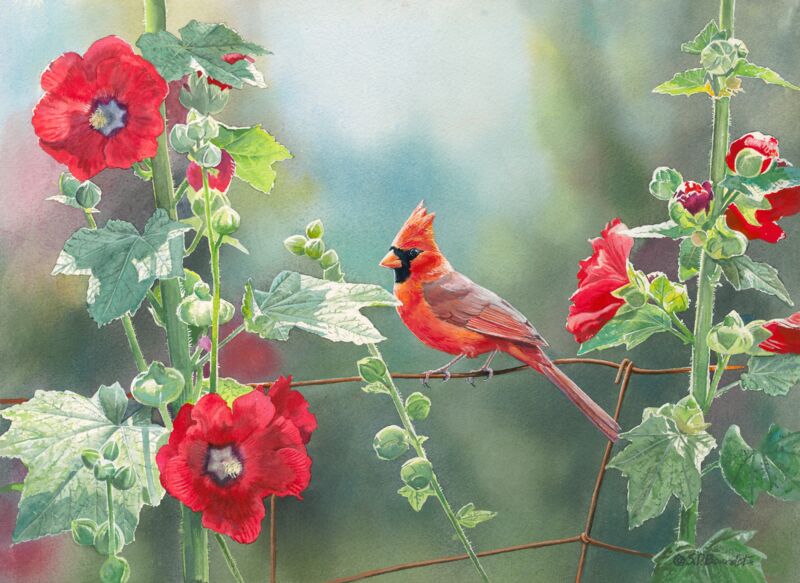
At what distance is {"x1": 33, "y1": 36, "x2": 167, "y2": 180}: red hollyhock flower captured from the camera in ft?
2.69

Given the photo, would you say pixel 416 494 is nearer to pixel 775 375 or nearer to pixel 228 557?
pixel 228 557

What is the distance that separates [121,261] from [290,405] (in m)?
0.20

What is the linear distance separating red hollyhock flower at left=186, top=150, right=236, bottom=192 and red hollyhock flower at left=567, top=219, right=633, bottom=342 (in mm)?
388

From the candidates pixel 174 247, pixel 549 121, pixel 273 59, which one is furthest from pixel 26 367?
pixel 549 121

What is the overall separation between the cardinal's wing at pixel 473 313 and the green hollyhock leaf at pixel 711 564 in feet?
0.98

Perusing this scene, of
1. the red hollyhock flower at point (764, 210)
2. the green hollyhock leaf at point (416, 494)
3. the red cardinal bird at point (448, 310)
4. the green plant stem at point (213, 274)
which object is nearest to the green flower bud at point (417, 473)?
the green hollyhock leaf at point (416, 494)

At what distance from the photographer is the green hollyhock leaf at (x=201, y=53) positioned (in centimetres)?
82

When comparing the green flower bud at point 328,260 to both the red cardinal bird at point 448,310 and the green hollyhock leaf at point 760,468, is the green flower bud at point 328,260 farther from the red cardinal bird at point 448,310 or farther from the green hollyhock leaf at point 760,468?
the green hollyhock leaf at point 760,468

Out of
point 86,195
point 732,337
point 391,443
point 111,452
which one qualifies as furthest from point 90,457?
point 732,337

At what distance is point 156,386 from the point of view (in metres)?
0.82

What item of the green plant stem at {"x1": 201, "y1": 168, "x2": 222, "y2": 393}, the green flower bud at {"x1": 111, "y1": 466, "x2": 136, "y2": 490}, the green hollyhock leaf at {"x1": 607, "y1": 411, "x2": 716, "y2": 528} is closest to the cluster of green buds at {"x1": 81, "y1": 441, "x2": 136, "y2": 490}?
the green flower bud at {"x1": 111, "y1": 466, "x2": 136, "y2": 490}

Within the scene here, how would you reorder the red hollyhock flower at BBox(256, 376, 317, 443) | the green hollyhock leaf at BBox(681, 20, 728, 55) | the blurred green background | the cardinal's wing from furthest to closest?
the blurred green background, the cardinal's wing, the green hollyhock leaf at BBox(681, 20, 728, 55), the red hollyhock flower at BBox(256, 376, 317, 443)

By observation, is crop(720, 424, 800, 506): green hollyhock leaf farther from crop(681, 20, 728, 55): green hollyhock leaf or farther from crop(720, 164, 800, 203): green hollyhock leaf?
crop(681, 20, 728, 55): green hollyhock leaf

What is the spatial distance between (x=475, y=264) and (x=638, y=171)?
30 cm
